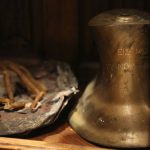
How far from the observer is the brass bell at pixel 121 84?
0.80 metres

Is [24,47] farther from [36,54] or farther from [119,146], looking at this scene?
[119,146]

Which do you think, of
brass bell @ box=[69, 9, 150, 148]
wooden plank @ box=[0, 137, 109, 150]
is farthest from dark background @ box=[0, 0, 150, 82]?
wooden plank @ box=[0, 137, 109, 150]

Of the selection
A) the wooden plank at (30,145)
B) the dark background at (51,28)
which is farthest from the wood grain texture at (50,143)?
the dark background at (51,28)

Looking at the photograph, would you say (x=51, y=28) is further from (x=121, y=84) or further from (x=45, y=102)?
(x=121, y=84)

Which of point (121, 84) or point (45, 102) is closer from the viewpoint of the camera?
point (121, 84)

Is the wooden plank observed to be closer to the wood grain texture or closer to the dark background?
the wood grain texture

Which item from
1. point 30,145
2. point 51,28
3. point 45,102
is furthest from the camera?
point 51,28

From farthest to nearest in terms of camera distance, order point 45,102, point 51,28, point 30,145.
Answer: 1. point 51,28
2. point 45,102
3. point 30,145

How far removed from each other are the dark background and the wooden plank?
43 cm

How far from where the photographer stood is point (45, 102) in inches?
37.3

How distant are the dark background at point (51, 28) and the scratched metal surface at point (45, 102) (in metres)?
0.08

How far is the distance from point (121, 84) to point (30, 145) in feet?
0.80

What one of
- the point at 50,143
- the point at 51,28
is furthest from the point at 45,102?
the point at 51,28

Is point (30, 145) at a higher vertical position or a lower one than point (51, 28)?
lower
